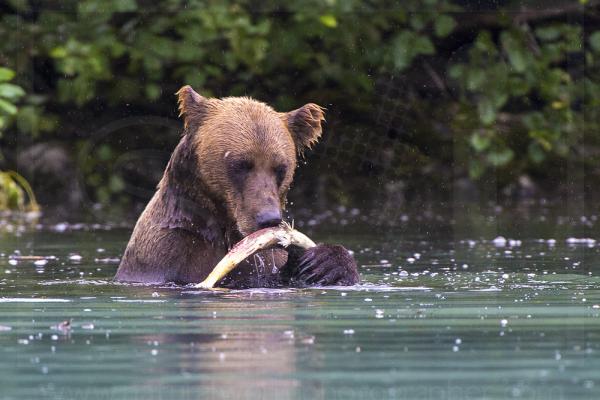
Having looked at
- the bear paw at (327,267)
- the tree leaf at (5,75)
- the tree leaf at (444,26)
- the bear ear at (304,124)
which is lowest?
the bear paw at (327,267)

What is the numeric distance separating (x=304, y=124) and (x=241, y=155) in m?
0.64

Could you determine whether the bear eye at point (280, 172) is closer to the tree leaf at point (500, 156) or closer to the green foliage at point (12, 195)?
the green foliage at point (12, 195)

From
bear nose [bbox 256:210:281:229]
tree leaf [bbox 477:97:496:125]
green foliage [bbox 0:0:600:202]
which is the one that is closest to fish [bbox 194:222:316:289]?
bear nose [bbox 256:210:281:229]

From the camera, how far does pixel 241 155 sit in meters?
7.40

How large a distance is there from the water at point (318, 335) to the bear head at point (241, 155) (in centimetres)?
59

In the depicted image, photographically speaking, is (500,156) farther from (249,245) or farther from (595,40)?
(249,245)

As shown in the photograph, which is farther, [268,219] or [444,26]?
[444,26]

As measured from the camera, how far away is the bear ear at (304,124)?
7.86m

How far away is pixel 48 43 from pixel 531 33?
5894mm

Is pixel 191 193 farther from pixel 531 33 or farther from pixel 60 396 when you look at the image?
pixel 531 33

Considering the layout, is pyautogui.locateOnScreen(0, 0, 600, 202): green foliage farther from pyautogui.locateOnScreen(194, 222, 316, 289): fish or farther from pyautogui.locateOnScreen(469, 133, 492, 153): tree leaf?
pyautogui.locateOnScreen(194, 222, 316, 289): fish

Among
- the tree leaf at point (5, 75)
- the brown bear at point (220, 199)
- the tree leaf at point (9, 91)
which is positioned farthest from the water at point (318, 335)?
the tree leaf at point (5, 75)

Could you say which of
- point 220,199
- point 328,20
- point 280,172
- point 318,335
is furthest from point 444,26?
point 318,335

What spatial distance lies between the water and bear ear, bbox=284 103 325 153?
2.97ft
